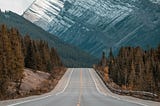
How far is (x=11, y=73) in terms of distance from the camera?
89938 mm

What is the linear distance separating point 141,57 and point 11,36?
2529 inches

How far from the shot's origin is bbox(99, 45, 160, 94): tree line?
134m

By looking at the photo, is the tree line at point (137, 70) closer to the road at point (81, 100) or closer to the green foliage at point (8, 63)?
the green foliage at point (8, 63)

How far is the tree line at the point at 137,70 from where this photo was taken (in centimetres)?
13350

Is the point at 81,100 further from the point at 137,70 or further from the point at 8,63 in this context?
the point at 137,70

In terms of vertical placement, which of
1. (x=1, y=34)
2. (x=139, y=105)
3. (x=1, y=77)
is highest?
(x=1, y=34)

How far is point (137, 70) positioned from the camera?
152750mm

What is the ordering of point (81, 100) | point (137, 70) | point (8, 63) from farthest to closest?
1. point (137, 70)
2. point (8, 63)
3. point (81, 100)

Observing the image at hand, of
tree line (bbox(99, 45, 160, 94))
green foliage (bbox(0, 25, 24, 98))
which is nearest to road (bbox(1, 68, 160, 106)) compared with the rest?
green foliage (bbox(0, 25, 24, 98))

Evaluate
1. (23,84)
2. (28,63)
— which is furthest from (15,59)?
(28,63)

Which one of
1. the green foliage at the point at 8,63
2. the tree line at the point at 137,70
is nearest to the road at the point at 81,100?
the green foliage at the point at 8,63

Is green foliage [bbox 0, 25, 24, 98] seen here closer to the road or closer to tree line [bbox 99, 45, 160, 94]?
the road

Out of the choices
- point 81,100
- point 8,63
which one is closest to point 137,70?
point 8,63

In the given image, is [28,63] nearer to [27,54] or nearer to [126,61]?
[27,54]
